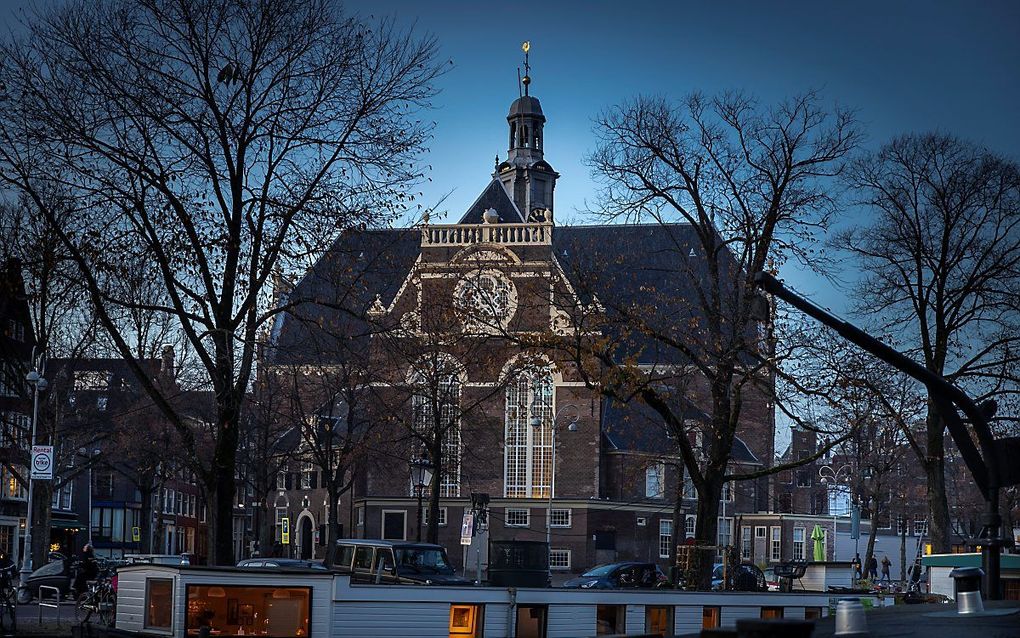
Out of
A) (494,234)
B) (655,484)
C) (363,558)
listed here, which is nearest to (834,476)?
(655,484)

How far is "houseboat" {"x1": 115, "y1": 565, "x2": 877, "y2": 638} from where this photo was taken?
23266mm

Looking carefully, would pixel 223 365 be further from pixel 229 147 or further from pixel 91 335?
pixel 91 335

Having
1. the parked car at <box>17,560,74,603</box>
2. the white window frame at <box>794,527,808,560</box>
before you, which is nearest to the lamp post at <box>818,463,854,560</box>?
the white window frame at <box>794,527,808,560</box>

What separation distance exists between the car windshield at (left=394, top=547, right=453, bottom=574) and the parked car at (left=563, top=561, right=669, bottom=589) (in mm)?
14713

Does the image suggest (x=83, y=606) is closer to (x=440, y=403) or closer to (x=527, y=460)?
(x=440, y=403)

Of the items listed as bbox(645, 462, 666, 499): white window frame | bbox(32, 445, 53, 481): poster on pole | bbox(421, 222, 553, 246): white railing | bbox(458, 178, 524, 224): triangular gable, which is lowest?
bbox(645, 462, 666, 499): white window frame

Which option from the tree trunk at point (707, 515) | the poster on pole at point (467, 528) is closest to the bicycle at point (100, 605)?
the poster on pole at point (467, 528)

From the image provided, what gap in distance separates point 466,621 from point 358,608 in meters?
2.53

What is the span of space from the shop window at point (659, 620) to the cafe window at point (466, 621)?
388 centimetres

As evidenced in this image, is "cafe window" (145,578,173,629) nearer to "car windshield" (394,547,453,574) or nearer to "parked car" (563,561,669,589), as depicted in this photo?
"car windshield" (394,547,453,574)

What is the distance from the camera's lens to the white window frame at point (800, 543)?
99.8 meters

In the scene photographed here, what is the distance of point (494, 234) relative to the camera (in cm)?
8506

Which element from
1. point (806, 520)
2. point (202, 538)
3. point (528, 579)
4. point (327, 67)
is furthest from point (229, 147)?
point (202, 538)

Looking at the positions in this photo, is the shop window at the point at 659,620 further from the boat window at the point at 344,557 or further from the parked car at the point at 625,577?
the parked car at the point at 625,577
